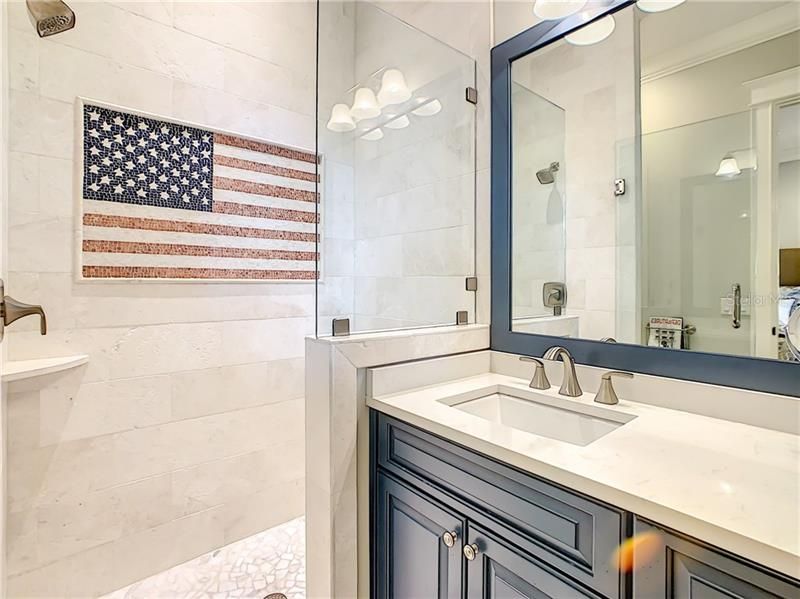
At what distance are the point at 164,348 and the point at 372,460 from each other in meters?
1.08

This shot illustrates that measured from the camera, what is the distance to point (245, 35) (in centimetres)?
201

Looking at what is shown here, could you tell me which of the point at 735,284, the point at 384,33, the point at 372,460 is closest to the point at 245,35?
the point at 384,33

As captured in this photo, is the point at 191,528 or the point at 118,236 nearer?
the point at 118,236

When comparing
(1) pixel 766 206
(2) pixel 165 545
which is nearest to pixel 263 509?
(2) pixel 165 545

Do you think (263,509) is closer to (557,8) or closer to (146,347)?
(146,347)

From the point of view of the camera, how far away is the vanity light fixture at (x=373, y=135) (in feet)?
5.32

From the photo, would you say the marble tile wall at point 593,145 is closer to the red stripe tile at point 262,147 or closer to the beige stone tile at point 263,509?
the red stripe tile at point 262,147

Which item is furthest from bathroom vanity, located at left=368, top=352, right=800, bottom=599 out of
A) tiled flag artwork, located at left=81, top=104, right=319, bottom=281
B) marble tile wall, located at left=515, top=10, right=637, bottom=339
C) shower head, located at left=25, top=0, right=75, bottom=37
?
shower head, located at left=25, top=0, right=75, bottom=37

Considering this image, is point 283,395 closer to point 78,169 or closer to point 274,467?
point 274,467

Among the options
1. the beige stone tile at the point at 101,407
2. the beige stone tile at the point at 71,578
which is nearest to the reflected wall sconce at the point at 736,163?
the beige stone tile at the point at 101,407

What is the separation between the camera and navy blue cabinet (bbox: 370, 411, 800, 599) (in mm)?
675

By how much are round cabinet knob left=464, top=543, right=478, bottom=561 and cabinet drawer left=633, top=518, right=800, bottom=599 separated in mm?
362

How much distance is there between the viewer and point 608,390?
4.03ft

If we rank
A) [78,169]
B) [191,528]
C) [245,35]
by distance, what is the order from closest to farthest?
[78,169] < [191,528] < [245,35]
